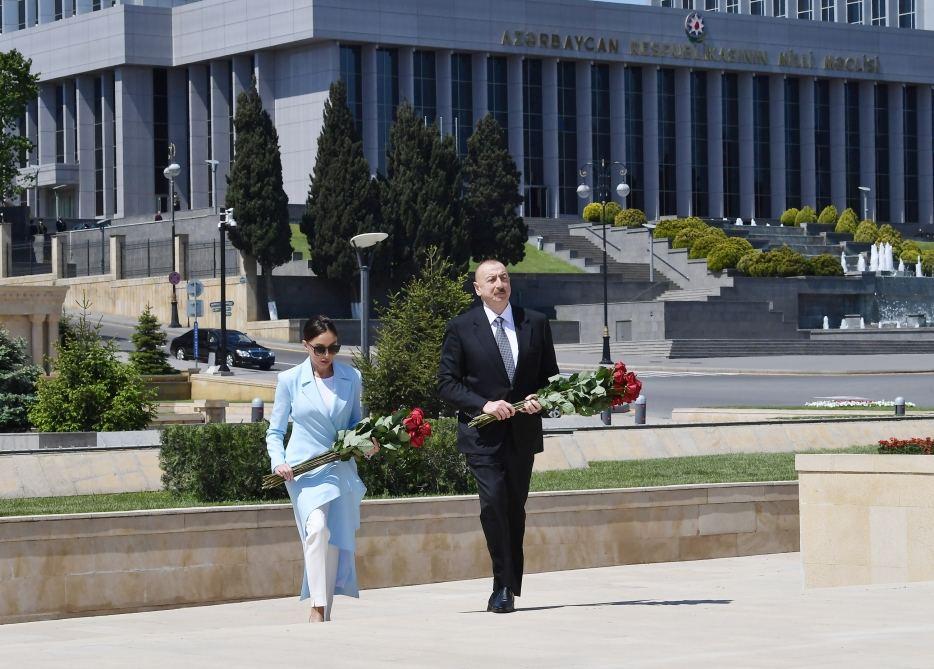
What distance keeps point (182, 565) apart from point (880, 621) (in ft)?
17.7

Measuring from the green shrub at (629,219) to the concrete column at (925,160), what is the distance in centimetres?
2916

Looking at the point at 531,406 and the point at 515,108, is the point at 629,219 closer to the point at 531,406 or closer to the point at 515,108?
the point at 515,108

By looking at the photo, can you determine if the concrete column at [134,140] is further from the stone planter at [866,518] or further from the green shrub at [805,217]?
the stone planter at [866,518]

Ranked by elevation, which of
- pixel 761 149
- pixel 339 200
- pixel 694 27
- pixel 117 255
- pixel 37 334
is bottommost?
pixel 37 334

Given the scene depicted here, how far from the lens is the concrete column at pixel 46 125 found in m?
94.4

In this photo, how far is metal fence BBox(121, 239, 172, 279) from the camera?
65.9 metres

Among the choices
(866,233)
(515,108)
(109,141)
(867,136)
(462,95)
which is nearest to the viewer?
(866,233)

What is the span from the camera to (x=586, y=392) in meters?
9.34

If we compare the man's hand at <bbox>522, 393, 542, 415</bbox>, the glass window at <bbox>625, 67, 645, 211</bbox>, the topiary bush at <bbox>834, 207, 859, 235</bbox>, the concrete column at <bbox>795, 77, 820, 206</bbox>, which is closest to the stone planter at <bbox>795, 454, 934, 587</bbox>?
the man's hand at <bbox>522, 393, 542, 415</bbox>

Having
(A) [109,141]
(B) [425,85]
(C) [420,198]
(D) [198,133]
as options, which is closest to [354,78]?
(B) [425,85]

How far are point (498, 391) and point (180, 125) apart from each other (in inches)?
3274

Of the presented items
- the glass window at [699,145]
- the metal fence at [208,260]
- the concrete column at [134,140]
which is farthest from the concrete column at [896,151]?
the metal fence at [208,260]

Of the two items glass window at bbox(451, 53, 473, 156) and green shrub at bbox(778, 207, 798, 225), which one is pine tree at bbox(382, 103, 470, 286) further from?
green shrub at bbox(778, 207, 798, 225)

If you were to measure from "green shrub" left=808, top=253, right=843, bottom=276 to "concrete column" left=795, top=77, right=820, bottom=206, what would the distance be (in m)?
30.5
